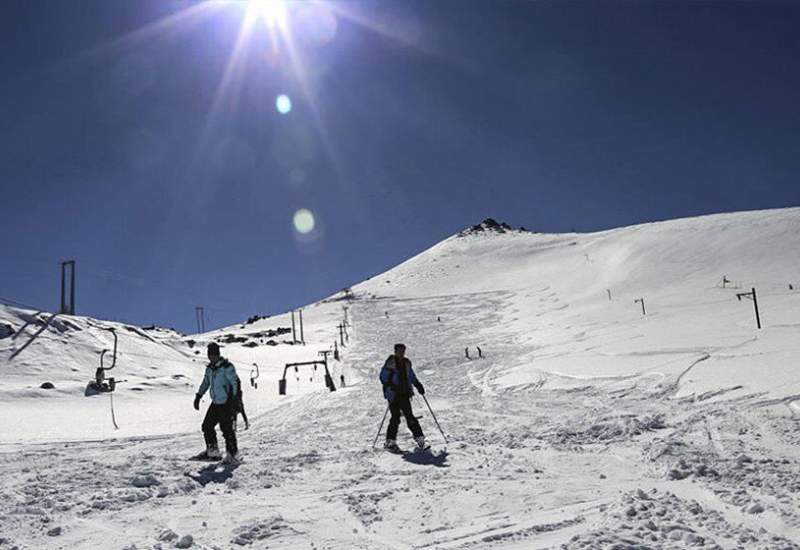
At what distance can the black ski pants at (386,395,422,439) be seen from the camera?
Result: 10.6m

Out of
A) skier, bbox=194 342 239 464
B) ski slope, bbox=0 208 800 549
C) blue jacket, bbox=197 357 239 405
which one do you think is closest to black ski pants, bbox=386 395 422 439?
ski slope, bbox=0 208 800 549

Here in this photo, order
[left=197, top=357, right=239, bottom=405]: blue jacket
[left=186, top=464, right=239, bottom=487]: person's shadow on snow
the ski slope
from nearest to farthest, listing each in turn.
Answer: the ski slope → [left=186, top=464, right=239, bottom=487]: person's shadow on snow → [left=197, top=357, right=239, bottom=405]: blue jacket

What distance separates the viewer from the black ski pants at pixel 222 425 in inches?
393

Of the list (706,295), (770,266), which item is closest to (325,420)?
(706,295)

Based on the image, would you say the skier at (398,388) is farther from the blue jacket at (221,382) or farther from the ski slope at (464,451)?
the blue jacket at (221,382)

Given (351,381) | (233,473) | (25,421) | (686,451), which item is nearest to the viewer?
(686,451)

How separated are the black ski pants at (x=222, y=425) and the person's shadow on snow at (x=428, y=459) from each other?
294 centimetres

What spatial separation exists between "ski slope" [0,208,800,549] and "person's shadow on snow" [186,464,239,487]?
0.27 feet

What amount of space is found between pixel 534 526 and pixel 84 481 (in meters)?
6.39

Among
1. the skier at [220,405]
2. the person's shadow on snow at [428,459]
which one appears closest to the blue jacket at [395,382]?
the person's shadow on snow at [428,459]

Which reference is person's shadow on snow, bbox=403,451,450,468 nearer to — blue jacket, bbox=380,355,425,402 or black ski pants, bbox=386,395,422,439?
black ski pants, bbox=386,395,422,439

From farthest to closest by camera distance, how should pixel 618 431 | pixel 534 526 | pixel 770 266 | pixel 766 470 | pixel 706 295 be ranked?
1. pixel 770 266
2. pixel 706 295
3. pixel 618 431
4. pixel 766 470
5. pixel 534 526

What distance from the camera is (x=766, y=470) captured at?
7.02m

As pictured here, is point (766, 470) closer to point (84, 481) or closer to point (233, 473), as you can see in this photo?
point (233, 473)
